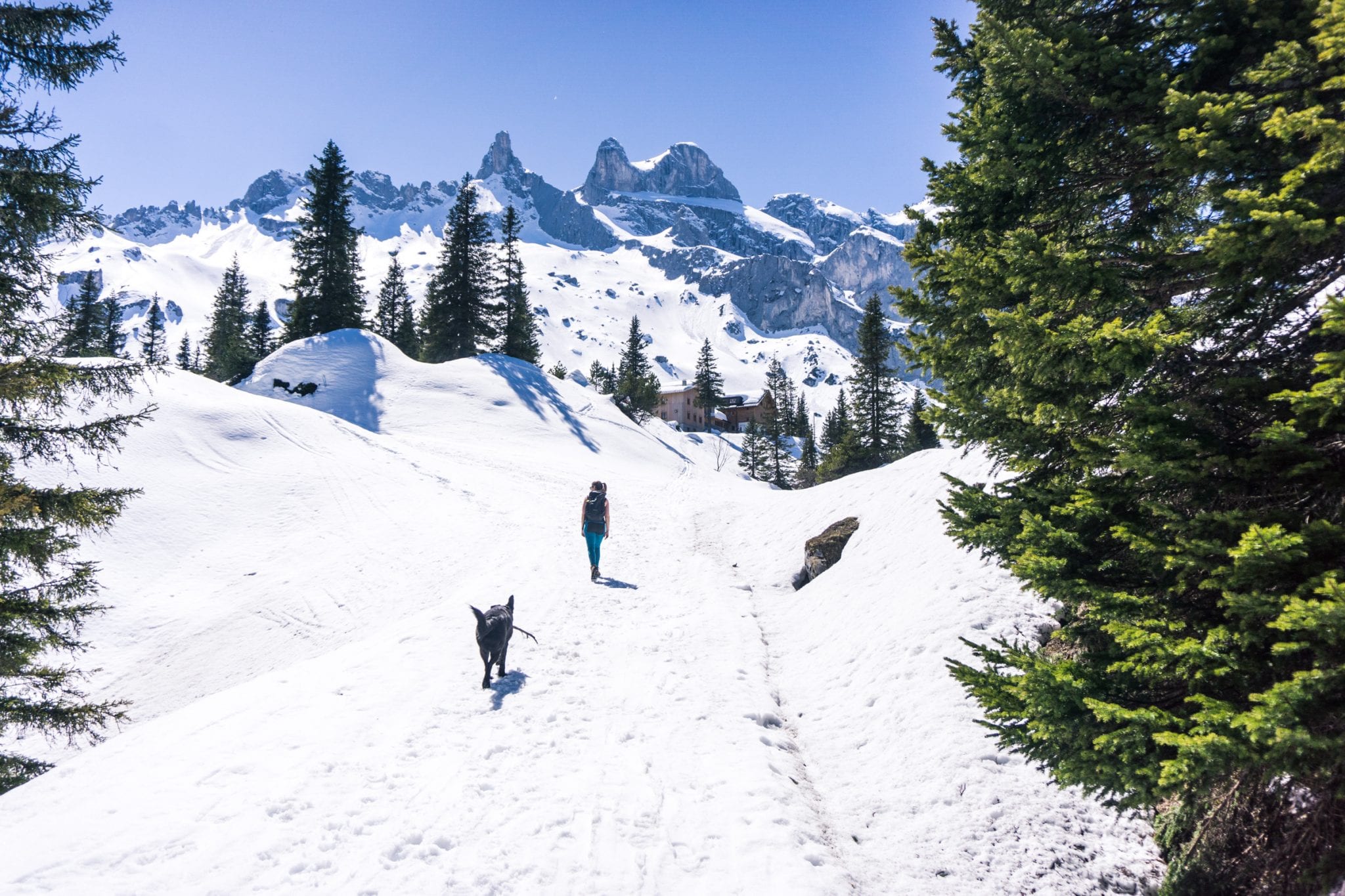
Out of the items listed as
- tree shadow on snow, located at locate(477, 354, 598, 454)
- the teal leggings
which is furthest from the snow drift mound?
the teal leggings

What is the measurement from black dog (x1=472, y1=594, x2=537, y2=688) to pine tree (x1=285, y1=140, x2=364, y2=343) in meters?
42.8

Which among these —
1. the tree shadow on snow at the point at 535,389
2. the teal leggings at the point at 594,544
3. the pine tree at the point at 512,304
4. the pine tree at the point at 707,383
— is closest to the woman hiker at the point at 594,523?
the teal leggings at the point at 594,544

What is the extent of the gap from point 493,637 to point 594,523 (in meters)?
5.11

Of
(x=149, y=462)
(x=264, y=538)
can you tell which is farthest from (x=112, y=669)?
(x=149, y=462)

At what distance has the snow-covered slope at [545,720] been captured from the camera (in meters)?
5.12

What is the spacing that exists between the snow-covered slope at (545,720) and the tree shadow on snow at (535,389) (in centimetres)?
1783

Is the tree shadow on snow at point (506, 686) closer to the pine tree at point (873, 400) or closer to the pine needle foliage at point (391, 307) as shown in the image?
the pine tree at point (873, 400)

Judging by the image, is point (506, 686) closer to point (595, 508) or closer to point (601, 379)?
point (595, 508)

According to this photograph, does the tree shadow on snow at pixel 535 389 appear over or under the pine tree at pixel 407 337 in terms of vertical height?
under

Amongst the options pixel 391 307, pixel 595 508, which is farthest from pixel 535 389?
pixel 391 307

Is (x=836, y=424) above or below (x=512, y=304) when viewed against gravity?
below

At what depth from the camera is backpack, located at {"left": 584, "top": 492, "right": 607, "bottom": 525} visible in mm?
13398

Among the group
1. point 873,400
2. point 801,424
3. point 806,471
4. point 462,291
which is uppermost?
point 462,291

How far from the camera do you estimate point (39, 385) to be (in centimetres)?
859
